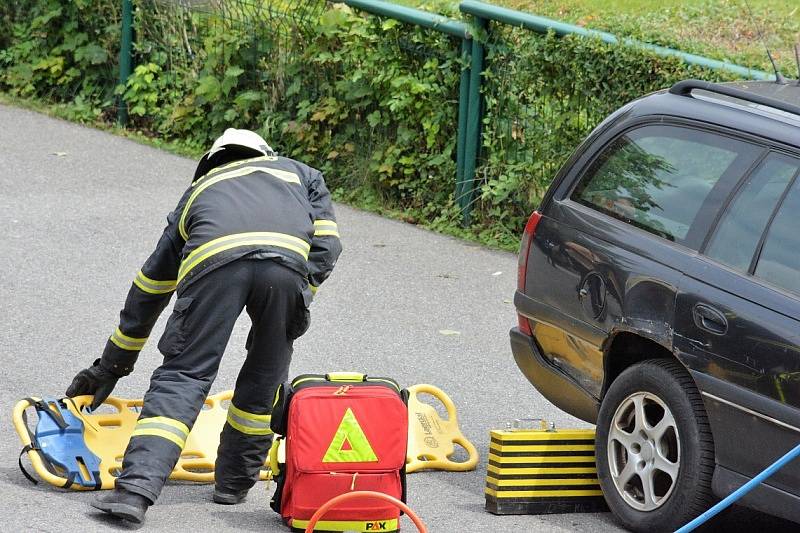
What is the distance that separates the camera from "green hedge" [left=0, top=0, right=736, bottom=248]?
10234 mm

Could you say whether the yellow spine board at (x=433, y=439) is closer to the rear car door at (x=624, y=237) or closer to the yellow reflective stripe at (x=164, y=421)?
the rear car door at (x=624, y=237)

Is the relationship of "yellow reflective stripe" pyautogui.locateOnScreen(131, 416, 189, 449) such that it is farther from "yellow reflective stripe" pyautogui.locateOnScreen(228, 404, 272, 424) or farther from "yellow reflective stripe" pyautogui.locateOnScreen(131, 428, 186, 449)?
"yellow reflective stripe" pyautogui.locateOnScreen(228, 404, 272, 424)

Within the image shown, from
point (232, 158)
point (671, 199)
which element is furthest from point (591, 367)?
point (232, 158)

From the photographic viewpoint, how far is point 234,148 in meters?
5.89

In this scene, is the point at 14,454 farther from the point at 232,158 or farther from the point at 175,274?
the point at 232,158

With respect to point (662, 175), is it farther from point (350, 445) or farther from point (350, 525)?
point (350, 525)

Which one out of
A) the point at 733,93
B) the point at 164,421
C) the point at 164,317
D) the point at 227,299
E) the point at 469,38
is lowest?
the point at 164,317

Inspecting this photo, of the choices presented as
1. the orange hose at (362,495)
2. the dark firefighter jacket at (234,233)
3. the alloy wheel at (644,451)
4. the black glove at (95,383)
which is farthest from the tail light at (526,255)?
the black glove at (95,383)

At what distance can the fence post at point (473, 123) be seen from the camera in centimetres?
1059

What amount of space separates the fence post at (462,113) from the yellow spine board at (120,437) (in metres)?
4.73

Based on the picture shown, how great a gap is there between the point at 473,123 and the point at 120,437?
5279 millimetres

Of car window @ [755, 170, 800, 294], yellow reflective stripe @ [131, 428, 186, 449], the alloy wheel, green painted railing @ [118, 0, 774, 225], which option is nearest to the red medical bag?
yellow reflective stripe @ [131, 428, 186, 449]

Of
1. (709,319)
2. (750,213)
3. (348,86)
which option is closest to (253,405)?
(709,319)

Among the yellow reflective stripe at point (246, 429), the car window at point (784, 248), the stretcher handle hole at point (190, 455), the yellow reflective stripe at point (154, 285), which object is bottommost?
the stretcher handle hole at point (190, 455)
